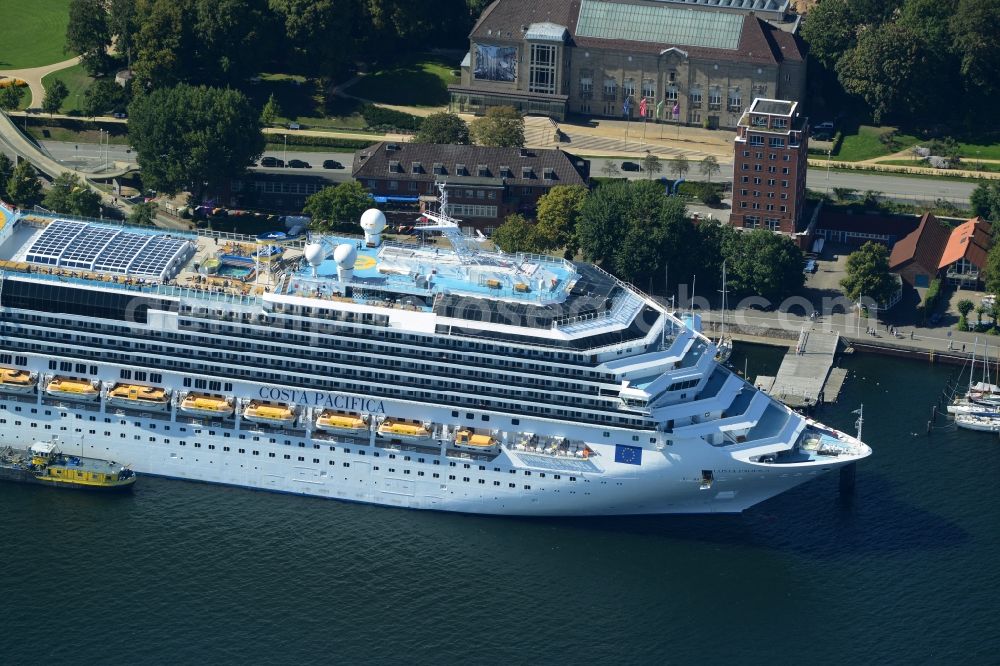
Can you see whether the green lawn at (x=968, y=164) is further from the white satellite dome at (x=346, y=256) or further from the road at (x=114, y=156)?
the white satellite dome at (x=346, y=256)

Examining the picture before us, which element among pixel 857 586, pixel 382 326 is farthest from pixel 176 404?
pixel 857 586

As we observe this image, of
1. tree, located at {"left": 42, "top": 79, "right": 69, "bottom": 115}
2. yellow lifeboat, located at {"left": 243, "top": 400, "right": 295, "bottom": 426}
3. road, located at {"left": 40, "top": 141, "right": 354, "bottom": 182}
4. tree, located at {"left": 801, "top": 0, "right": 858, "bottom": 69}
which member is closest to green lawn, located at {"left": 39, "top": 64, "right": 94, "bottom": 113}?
tree, located at {"left": 42, "top": 79, "right": 69, "bottom": 115}

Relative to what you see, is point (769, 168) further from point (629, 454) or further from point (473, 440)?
point (473, 440)

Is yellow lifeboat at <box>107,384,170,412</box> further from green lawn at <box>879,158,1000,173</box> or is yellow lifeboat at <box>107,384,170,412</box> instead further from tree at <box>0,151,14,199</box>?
green lawn at <box>879,158,1000,173</box>

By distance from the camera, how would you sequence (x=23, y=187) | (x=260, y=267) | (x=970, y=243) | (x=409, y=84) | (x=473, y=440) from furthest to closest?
(x=409, y=84) < (x=23, y=187) < (x=970, y=243) < (x=260, y=267) < (x=473, y=440)

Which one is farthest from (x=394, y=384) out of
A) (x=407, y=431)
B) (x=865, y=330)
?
(x=865, y=330)

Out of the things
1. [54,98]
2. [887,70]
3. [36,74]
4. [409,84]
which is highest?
[887,70]

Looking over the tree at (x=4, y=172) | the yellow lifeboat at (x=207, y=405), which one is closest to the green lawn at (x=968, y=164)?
the tree at (x=4, y=172)
